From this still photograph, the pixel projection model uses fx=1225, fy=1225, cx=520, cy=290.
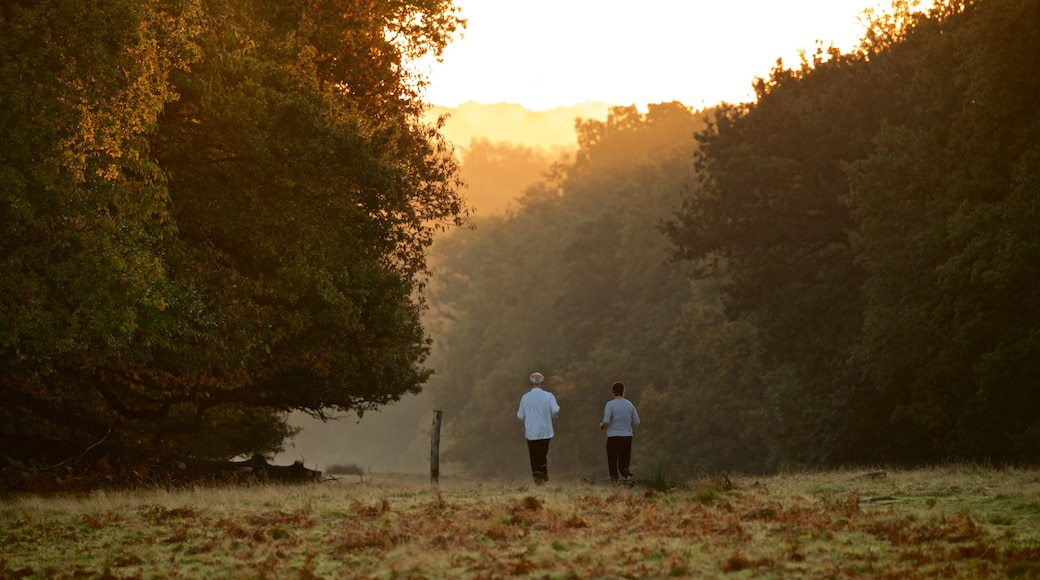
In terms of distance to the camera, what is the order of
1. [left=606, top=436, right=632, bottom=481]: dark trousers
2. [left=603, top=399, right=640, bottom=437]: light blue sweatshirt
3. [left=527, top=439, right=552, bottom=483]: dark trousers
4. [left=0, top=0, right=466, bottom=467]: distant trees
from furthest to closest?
[left=527, top=439, right=552, bottom=483]: dark trousers → [left=606, top=436, right=632, bottom=481]: dark trousers → [left=603, top=399, right=640, bottom=437]: light blue sweatshirt → [left=0, top=0, right=466, bottom=467]: distant trees

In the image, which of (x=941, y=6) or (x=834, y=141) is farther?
(x=834, y=141)

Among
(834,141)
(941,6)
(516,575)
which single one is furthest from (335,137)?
(834,141)

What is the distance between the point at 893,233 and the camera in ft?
103

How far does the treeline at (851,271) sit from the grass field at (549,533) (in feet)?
36.1

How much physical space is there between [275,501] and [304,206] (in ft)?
20.9

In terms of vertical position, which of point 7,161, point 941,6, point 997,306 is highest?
point 941,6

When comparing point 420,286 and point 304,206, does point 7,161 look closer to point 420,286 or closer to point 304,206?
point 304,206

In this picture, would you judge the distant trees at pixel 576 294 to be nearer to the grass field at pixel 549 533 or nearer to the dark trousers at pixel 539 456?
the dark trousers at pixel 539 456

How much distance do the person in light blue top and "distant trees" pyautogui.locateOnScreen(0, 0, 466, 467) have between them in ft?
17.2

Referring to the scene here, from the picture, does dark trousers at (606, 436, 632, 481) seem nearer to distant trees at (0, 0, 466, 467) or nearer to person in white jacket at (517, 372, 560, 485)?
person in white jacket at (517, 372, 560, 485)

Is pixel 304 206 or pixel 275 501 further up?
pixel 304 206

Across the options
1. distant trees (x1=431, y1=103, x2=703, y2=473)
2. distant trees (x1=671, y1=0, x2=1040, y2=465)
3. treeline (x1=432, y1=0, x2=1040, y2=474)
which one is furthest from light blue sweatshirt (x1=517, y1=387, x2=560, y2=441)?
distant trees (x1=431, y1=103, x2=703, y2=473)

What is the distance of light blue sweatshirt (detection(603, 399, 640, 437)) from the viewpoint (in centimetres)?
1991

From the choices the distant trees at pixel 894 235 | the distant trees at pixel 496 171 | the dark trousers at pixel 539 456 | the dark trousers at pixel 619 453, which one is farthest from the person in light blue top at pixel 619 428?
the distant trees at pixel 496 171
